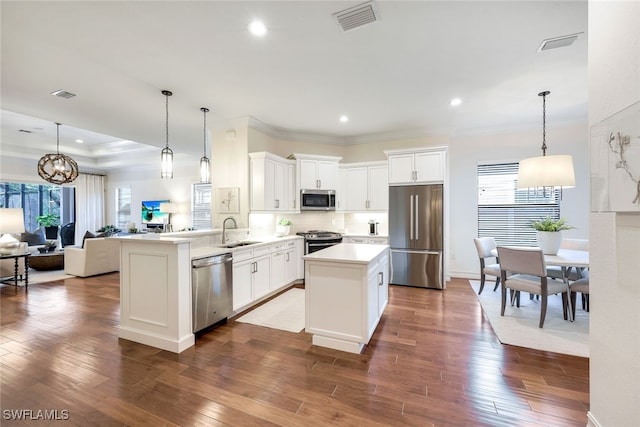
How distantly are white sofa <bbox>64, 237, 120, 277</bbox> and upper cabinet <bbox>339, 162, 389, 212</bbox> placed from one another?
5306 mm

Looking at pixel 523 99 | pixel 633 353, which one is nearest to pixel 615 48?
pixel 633 353

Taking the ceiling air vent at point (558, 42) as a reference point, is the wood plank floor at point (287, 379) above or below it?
below

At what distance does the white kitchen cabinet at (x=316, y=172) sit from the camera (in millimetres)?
5520

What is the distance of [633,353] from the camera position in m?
1.37

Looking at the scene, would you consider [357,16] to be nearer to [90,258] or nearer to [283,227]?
[283,227]

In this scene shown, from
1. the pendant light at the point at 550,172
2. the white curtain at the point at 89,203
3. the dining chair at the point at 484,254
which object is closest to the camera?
the pendant light at the point at 550,172

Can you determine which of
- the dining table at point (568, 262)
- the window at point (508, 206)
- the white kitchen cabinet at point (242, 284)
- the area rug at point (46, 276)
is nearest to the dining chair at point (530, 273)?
the dining table at point (568, 262)

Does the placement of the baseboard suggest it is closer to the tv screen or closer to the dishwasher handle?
the dishwasher handle

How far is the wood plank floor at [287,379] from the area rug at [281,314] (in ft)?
0.58

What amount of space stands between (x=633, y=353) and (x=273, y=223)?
488cm

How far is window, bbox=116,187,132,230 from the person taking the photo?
9.78 m

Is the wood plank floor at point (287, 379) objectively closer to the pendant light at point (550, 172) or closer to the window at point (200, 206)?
the pendant light at point (550, 172)

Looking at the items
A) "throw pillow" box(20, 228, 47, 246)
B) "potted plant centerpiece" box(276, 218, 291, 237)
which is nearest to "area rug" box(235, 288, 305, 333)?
"potted plant centerpiece" box(276, 218, 291, 237)

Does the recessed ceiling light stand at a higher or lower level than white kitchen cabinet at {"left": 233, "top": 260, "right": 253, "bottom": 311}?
higher
